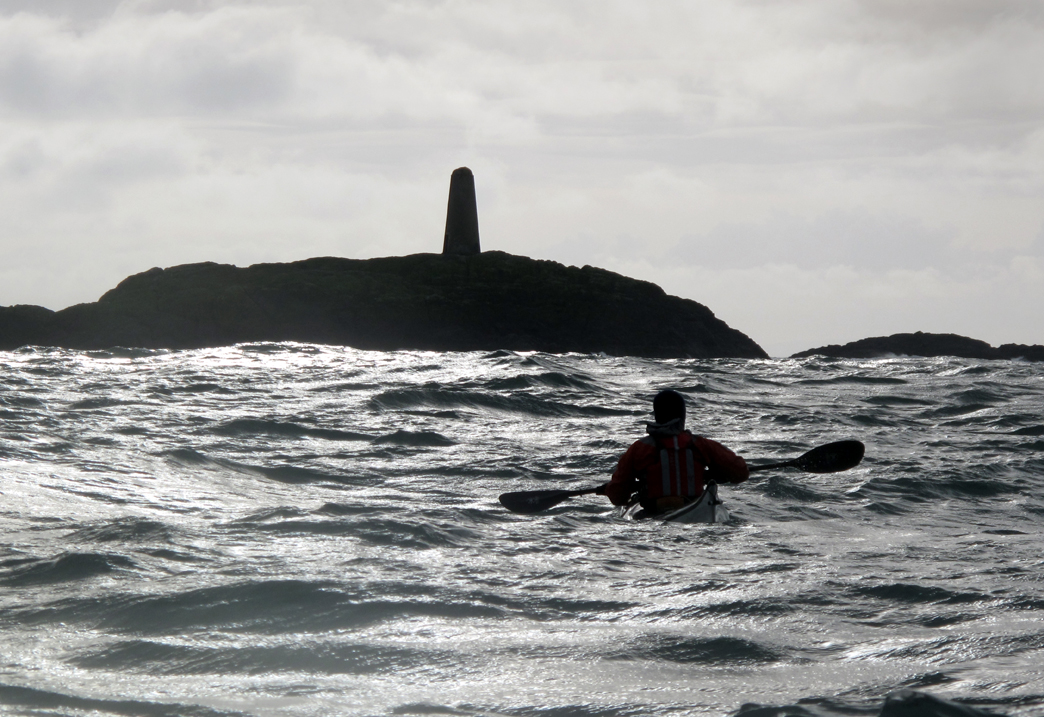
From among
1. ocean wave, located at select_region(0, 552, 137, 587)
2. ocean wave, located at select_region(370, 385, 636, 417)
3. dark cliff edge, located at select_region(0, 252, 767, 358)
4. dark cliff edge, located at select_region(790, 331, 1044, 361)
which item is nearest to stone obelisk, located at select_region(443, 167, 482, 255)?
dark cliff edge, located at select_region(0, 252, 767, 358)

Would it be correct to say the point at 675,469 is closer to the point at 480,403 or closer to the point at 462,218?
the point at 480,403

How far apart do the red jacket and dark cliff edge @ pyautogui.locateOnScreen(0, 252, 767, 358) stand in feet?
122

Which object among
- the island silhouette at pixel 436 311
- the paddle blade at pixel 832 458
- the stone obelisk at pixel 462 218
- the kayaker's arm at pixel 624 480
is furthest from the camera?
the stone obelisk at pixel 462 218

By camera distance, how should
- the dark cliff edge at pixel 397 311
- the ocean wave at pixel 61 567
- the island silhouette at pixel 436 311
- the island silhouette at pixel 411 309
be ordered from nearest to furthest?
the ocean wave at pixel 61 567 < the dark cliff edge at pixel 397 311 < the island silhouette at pixel 411 309 < the island silhouette at pixel 436 311

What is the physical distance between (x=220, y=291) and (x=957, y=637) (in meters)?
44.5

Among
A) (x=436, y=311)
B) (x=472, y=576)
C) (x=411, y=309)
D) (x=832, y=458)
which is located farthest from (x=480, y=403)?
(x=411, y=309)

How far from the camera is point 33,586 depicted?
5.21 m

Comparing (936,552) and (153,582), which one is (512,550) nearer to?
(153,582)

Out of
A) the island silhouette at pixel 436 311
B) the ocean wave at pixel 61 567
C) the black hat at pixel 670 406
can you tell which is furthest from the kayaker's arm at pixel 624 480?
the island silhouette at pixel 436 311

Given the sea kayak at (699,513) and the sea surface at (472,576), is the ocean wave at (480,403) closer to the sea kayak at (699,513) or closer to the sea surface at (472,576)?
the sea surface at (472,576)

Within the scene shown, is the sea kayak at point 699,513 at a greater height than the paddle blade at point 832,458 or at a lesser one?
lesser

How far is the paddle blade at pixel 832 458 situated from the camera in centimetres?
906

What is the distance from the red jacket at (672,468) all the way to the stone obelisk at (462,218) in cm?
4103

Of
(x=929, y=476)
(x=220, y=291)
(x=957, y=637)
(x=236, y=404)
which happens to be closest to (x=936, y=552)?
(x=957, y=637)
